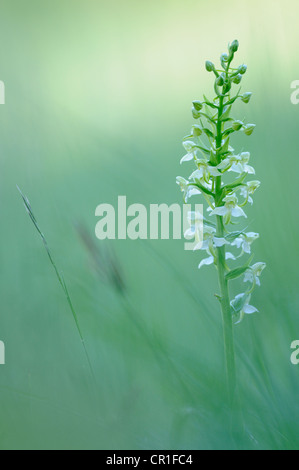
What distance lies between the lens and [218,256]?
2.58 ft

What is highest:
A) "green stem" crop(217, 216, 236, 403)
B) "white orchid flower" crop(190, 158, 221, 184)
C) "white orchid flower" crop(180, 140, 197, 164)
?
"white orchid flower" crop(180, 140, 197, 164)

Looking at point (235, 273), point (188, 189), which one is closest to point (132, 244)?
point (188, 189)

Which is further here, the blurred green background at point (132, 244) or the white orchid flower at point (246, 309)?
the white orchid flower at point (246, 309)

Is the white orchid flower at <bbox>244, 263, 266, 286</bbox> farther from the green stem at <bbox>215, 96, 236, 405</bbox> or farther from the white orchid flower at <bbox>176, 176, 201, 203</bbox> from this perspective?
the white orchid flower at <bbox>176, 176, 201, 203</bbox>

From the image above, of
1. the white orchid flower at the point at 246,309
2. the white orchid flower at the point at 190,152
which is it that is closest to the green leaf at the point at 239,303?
the white orchid flower at the point at 246,309

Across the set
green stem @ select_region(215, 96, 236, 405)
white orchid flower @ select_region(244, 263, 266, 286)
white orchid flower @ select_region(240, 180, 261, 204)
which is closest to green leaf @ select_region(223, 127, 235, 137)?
green stem @ select_region(215, 96, 236, 405)

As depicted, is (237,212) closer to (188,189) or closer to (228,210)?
(228,210)

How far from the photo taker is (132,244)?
107 centimetres

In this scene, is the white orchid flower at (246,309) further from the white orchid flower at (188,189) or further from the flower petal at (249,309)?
the white orchid flower at (188,189)

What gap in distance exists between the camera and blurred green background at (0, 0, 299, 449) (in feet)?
2.11

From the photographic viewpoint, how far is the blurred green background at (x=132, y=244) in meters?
0.64

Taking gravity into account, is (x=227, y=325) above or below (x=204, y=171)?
below

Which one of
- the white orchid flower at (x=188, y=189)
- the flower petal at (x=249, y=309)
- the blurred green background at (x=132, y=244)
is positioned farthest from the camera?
the white orchid flower at (x=188, y=189)
